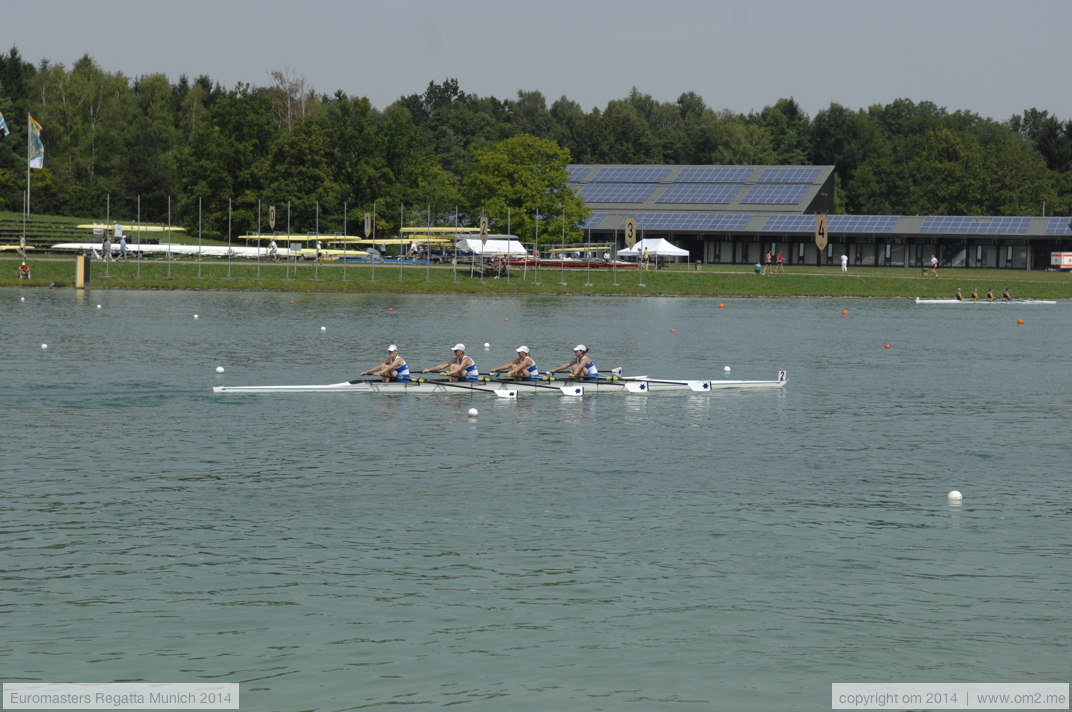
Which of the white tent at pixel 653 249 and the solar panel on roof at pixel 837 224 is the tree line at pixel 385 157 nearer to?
the white tent at pixel 653 249

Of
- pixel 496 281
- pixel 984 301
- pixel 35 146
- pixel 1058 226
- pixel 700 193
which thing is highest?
pixel 35 146

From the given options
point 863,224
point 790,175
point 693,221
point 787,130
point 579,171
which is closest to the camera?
point 863,224

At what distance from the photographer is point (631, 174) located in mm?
135750

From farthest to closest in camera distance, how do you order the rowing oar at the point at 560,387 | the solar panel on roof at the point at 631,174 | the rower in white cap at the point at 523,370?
the solar panel on roof at the point at 631,174 < the rower in white cap at the point at 523,370 < the rowing oar at the point at 560,387

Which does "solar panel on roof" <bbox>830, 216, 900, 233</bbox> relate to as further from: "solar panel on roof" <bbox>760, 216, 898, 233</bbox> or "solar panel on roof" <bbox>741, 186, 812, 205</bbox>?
"solar panel on roof" <bbox>741, 186, 812, 205</bbox>

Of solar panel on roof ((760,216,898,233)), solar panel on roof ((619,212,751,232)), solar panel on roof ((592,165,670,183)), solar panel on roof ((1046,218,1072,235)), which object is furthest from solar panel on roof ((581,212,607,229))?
solar panel on roof ((1046,218,1072,235))

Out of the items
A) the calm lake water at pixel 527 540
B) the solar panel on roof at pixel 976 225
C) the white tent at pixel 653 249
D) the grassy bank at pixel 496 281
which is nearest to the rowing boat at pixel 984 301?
the grassy bank at pixel 496 281

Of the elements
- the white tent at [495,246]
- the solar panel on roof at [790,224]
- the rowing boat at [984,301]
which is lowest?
the rowing boat at [984,301]

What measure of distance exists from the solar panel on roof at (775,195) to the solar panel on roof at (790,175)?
2143 millimetres

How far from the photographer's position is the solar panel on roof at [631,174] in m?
134

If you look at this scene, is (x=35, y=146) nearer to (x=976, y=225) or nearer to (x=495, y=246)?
(x=495, y=246)

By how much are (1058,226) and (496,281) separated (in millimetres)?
57024

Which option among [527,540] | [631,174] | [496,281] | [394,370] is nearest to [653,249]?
[496,281]

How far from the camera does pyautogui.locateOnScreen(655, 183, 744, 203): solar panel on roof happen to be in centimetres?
12775
